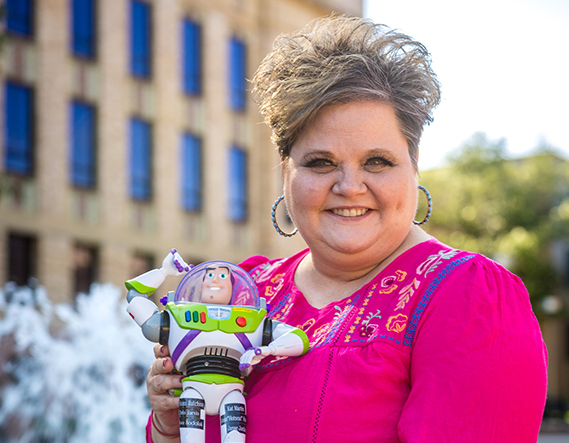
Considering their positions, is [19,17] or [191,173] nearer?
[19,17]

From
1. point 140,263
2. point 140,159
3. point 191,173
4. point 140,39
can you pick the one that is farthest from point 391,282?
point 191,173

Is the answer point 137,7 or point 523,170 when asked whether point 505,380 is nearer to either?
point 137,7

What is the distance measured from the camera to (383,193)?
2.18m

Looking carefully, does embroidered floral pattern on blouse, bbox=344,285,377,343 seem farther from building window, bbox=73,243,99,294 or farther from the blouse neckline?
building window, bbox=73,243,99,294

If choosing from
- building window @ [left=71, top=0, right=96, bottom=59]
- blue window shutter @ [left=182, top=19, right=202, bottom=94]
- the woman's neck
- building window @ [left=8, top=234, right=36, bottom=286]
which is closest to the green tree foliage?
blue window shutter @ [left=182, top=19, right=202, bottom=94]

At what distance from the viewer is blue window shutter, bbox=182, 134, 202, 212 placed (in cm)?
2056

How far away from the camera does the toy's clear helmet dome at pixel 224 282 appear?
237 cm

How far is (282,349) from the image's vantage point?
2127 mm

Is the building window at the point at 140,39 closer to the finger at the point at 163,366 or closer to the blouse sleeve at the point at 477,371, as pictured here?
the finger at the point at 163,366

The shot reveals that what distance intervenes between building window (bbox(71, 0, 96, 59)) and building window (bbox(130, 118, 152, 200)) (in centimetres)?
216

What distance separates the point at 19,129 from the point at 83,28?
10.8ft

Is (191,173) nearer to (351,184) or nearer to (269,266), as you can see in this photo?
(269,266)

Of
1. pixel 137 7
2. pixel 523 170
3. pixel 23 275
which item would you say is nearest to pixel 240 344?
pixel 23 275

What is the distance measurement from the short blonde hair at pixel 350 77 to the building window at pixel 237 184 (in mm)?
19377
